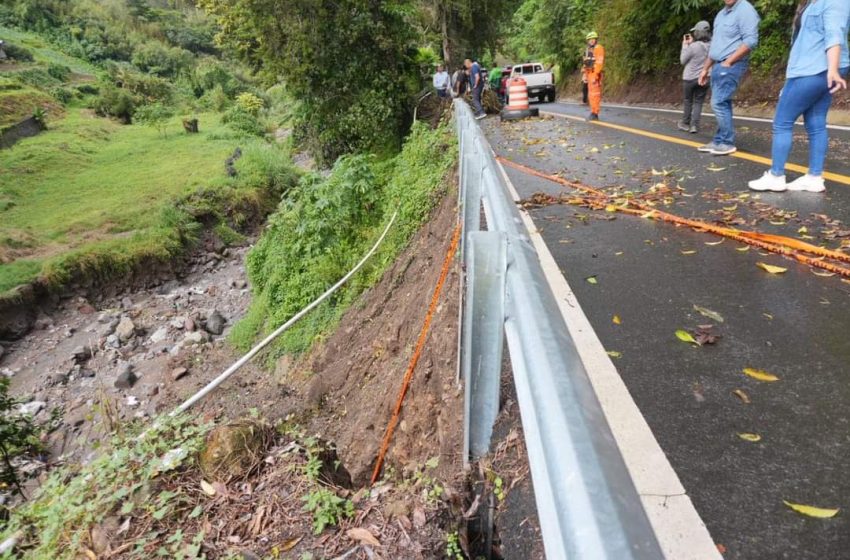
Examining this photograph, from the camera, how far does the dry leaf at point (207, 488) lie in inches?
110

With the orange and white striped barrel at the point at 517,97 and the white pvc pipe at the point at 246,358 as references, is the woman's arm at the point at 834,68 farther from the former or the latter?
the orange and white striped barrel at the point at 517,97

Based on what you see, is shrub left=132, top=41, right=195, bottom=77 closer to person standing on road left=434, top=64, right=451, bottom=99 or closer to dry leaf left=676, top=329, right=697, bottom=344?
person standing on road left=434, top=64, right=451, bottom=99

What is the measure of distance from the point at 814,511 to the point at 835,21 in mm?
4521

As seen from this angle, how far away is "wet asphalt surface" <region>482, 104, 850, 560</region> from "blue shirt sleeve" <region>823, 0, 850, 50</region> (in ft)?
4.58

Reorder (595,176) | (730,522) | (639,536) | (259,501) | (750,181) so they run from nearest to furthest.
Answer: (639,536)
(730,522)
(259,501)
(750,181)
(595,176)

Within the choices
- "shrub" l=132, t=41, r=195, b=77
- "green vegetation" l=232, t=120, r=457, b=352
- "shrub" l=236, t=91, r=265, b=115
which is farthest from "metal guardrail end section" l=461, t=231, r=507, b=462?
"shrub" l=132, t=41, r=195, b=77

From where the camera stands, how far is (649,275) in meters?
3.69

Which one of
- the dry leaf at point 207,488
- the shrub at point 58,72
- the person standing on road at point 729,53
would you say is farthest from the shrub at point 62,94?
the dry leaf at point 207,488

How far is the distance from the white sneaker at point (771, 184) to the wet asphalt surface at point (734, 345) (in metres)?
0.11

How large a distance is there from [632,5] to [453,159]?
14052 mm

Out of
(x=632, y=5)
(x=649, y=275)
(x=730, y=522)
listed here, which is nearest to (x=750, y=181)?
(x=649, y=275)

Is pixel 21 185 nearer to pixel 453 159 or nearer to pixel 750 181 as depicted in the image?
pixel 453 159

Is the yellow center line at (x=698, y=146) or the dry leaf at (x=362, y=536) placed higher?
the yellow center line at (x=698, y=146)

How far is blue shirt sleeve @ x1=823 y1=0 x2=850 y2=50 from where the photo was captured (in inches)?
165
